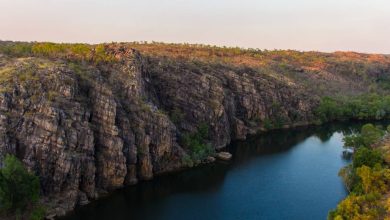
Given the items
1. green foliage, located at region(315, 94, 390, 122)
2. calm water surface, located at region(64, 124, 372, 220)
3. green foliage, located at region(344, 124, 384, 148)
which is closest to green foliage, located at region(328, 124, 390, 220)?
calm water surface, located at region(64, 124, 372, 220)

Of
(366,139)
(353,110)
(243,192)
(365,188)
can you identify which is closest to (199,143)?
(243,192)

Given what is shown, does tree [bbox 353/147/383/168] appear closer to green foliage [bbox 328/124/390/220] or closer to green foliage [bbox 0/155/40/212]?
green foliage [bbox 328/124/390/220]

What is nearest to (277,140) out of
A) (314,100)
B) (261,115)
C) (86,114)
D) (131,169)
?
(261,115)

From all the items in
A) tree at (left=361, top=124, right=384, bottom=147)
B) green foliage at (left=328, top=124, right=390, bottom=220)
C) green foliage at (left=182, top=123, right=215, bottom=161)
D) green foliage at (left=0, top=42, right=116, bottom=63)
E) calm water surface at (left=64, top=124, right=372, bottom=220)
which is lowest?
calm water surface at (left=64, top=124, right=372, bottom=220)

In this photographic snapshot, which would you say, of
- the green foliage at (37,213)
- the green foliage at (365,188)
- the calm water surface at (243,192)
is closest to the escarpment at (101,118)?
the green foliage at (37,213)

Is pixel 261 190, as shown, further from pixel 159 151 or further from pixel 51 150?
pixel 51 150

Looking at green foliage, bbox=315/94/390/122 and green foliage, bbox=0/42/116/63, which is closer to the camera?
green foliage, bbox=0/42/116/63
